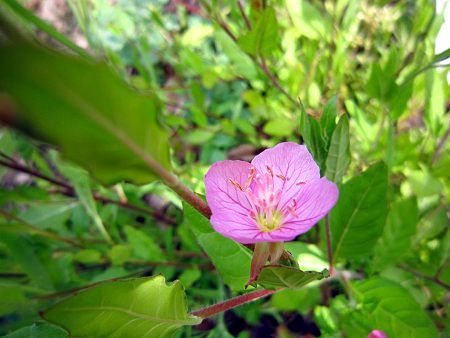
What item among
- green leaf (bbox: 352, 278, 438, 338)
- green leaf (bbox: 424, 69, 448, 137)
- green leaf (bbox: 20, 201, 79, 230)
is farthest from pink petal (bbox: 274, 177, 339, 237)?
green leaf (bbox: 20, 201, 79, 230)

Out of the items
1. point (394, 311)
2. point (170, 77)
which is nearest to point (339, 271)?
point (394, 311)

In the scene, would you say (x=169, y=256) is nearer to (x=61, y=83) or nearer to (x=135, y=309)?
(x=135, y=309)

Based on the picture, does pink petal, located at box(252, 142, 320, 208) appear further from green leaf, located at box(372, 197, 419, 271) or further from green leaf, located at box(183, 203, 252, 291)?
green leaf, located at box(372, 197, 419, 271)

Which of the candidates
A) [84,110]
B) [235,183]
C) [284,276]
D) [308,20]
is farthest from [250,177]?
[308,20]

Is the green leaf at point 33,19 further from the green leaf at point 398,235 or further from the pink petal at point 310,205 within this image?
the green leaf at point 398,235

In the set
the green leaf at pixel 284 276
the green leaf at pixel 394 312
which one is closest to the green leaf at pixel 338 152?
the green leaf at pixel 284 276

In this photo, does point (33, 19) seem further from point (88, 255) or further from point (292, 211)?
point (88, 255)
